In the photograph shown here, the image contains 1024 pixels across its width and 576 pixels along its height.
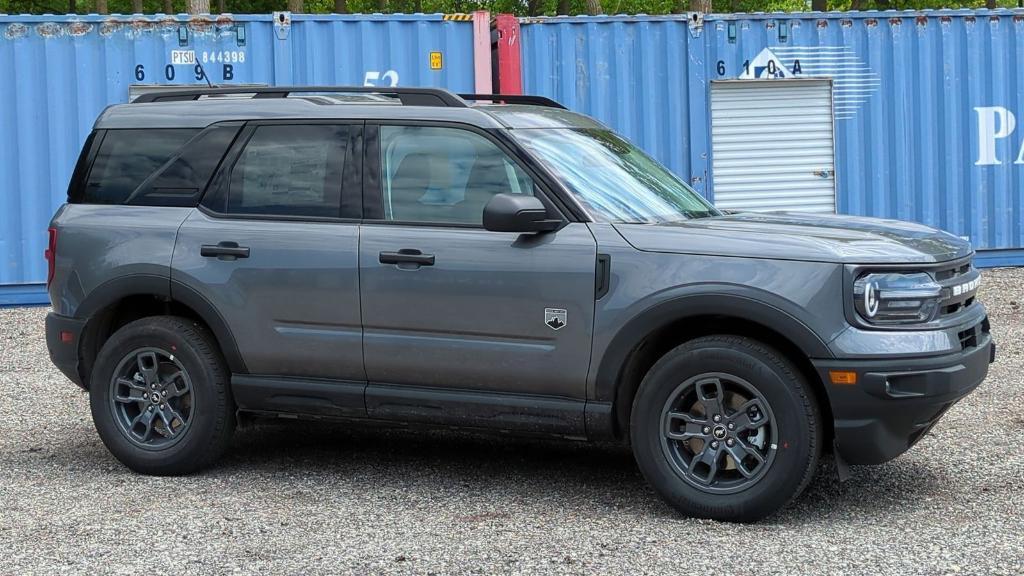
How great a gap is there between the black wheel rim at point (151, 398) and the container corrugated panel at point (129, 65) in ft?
24.8

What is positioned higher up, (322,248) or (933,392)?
(322,248)

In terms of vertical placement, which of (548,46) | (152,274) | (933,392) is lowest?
(933,392)

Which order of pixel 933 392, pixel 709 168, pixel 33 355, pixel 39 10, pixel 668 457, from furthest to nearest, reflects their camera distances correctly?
pixel 39 10
pixel 709 168
pixel 33 355
pixel 668 457
pixel 933 392

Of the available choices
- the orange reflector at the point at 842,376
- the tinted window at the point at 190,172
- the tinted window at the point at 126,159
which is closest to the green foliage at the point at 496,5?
the tinted window at the point at 126,159

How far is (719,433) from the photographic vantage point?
5000mm

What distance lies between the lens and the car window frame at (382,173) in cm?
535

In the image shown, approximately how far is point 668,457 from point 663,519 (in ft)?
0.91

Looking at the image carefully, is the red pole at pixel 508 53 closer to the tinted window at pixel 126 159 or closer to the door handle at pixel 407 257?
the tinted window at pixel 126 159

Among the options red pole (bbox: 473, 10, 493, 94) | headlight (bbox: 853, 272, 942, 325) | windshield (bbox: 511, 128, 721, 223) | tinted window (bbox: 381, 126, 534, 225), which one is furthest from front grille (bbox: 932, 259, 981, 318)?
red pole (bbox: 473, 10, 493, 94)

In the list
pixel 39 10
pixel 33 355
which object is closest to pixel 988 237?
pixel 33 355

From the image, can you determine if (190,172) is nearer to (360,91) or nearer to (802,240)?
(360,91)

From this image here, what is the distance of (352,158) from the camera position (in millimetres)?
5773

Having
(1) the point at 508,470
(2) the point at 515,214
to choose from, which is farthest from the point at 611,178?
(1) the point at 508,470

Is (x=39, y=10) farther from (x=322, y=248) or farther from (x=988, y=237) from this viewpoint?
(x=322, y=248)
